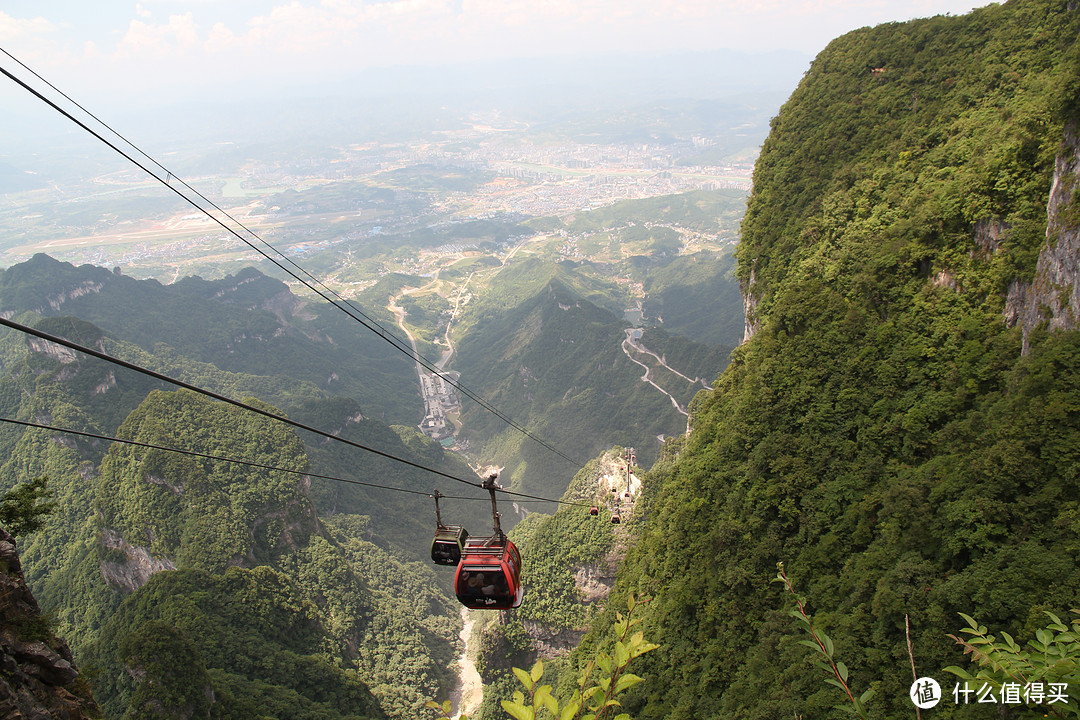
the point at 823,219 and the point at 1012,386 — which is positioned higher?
the point at 823,219

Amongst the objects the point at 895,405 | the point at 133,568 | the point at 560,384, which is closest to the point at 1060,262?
the point at 895,405

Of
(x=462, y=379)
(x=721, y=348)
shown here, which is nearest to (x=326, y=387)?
(x=462, y=379)

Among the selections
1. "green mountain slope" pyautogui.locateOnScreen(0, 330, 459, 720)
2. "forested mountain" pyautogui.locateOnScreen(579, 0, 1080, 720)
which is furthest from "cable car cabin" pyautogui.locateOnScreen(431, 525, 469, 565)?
"green mountain slope" pyautogui.locateOnScreen(0, 330, 459, 720)

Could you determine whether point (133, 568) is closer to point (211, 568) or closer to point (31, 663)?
point (211, 568)

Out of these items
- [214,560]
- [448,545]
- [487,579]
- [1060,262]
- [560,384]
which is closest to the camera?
[487,579]

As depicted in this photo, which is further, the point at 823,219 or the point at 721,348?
the point at 721,348

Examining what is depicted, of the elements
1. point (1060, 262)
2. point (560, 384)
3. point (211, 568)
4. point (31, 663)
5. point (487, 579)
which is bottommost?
point (560, 384)

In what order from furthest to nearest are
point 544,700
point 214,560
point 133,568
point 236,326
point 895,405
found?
point 236,326 → point 133,568 → point 214,560 → point 895,405 → point 544,700

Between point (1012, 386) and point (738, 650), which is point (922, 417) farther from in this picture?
point (738, 650)
